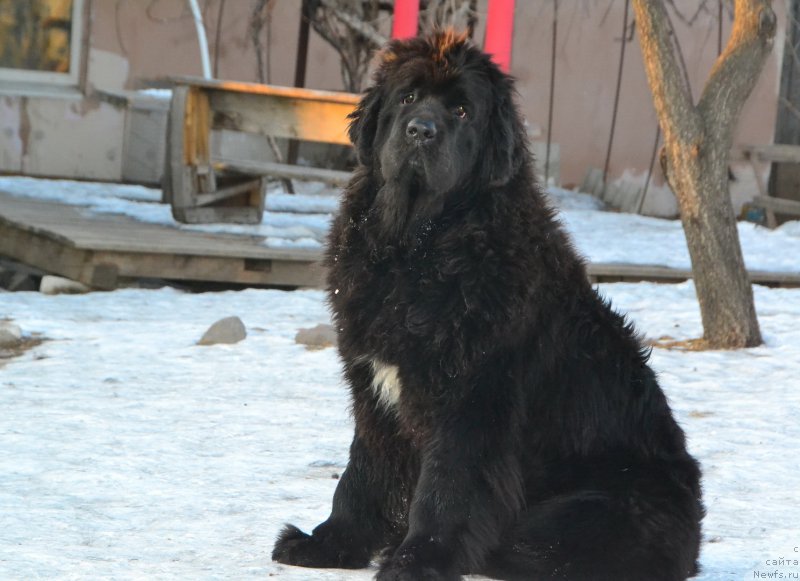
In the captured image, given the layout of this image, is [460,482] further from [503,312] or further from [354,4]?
[354,4]

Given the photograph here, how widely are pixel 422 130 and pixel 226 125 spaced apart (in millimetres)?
5869

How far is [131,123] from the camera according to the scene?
422 inches

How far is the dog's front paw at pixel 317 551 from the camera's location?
9.80 feet

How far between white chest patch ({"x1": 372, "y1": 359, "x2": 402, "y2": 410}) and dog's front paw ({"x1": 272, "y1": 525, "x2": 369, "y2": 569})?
15.5 inches

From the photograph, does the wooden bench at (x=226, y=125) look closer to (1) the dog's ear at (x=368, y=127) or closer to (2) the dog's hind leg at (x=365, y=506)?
(1) the dog's ear at (x=368, y=127)

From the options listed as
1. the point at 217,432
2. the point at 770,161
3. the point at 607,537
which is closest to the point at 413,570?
the point at 607,537

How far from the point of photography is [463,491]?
2.77 meters

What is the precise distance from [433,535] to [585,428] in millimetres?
488

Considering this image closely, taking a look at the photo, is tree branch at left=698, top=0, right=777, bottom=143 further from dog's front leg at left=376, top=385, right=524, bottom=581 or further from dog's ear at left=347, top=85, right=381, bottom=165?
dog's front leg at left=376, top=385, right=524, bottom=581

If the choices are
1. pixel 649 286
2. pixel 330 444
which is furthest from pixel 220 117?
pixel 330 444

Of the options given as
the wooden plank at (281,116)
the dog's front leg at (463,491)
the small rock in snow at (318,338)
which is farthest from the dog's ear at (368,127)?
the wooden plank at (281,116)

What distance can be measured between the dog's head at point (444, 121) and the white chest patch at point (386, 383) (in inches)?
18.9

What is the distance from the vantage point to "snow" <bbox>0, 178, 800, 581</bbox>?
10.1 ft

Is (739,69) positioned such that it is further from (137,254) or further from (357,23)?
(357,23)
